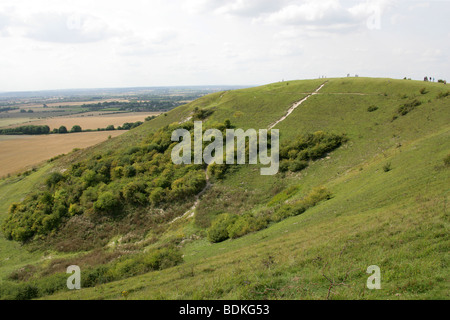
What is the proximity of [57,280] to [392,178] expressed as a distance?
21.7 meters

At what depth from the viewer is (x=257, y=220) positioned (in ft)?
63.9

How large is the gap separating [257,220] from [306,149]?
14086 millimetres

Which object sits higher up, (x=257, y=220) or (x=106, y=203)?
(x=257, y=220)

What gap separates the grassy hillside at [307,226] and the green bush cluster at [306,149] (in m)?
0.77

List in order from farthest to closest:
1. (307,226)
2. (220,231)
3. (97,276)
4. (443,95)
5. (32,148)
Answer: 1. (32,148)
2. (443,95)
3. (220,231)
4. (307,226)
5. (97,276)

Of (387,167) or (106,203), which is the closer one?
(387,167)

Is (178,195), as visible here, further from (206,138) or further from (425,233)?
(425,233)

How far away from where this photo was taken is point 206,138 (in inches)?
1508

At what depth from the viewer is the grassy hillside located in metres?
7.99

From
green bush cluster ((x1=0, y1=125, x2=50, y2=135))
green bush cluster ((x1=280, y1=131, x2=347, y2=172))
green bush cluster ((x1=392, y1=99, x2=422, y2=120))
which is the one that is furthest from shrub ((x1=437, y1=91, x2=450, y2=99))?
green bush cluster ((x1=0, y1=125, x2=50, y2=135))

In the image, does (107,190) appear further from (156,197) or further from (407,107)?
(407,107)

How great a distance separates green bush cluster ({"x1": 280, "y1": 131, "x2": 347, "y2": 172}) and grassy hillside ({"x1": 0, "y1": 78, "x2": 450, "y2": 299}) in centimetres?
77

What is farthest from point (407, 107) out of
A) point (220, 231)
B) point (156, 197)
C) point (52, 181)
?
point (52, 181)
